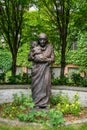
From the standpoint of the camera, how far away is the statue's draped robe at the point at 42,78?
1107 cm

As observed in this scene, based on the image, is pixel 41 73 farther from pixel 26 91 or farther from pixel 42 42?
pixel 26 91

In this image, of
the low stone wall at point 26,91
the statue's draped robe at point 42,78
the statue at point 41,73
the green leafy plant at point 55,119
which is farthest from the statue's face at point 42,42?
the low stone wall at point 26,91

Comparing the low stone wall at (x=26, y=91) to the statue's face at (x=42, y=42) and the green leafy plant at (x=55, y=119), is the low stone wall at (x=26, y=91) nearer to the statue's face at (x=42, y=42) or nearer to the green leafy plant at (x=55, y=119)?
the statue's face at (x=42, y=42)

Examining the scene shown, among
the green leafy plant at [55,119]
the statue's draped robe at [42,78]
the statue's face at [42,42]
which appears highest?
the statue's face at [42,42]

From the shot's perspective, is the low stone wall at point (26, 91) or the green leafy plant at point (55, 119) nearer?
the green leafy plant at point (55, 119)

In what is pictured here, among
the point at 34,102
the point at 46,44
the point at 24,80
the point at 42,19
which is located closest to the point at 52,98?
the point at 34,102

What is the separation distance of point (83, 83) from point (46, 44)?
15.1 ft

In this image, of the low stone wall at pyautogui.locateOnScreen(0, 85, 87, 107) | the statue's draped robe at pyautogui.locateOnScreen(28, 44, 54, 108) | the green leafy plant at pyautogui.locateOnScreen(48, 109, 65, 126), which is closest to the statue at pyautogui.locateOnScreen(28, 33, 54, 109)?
the statue's draped robe at pyautogui.locateOnScreen(28, 44, 54, 108)

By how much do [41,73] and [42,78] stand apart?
0.53ft

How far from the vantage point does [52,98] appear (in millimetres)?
12383

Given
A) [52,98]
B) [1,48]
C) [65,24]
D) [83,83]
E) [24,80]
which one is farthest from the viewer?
[1,48]

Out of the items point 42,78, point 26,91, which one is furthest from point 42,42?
point 26,91

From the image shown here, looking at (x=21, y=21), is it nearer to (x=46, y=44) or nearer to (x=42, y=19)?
(x=42, y=19)

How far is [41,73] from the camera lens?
1108cm
